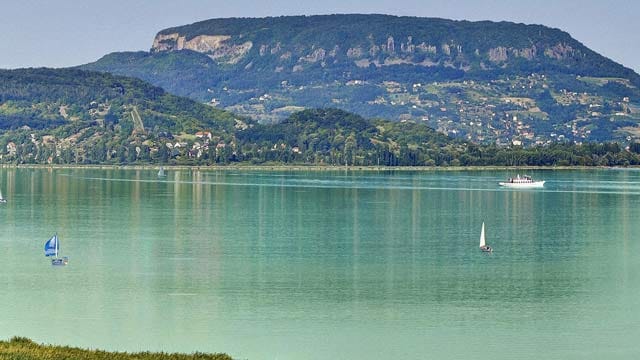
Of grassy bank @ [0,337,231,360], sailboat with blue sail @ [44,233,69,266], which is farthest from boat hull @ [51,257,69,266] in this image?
grassy bank @ [0,337,231,360]

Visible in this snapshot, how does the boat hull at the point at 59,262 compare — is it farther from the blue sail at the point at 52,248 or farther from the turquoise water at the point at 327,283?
the blue sail at the point at 52,248

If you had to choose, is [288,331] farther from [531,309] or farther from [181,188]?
[181,188]

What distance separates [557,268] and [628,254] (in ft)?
27.1

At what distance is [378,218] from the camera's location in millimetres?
80750

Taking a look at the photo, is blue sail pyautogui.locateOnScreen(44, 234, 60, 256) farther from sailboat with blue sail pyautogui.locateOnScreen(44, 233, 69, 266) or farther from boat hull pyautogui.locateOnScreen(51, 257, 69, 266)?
boat hull pyautogui.locateOnScreen(51, 257, 69, 266)

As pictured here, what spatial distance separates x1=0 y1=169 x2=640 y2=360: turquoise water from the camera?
34188 mm

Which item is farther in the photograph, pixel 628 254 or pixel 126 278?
pixel 628 254

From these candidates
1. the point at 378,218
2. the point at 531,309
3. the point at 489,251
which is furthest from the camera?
the point at 378,218

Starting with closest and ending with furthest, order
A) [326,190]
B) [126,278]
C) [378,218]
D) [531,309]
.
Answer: [531,309], [126,278], [378,218], [326,190]

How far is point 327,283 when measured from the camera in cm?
4512

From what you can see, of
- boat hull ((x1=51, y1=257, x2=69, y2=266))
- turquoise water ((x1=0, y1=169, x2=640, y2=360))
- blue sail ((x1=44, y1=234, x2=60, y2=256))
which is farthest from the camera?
blue sail ((x1=44, y1=234, x2=60, y2=256))

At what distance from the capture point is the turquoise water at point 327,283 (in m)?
34.2

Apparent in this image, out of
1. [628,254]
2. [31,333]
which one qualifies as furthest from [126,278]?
[628,254]

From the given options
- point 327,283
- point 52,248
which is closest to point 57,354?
point 327,283
